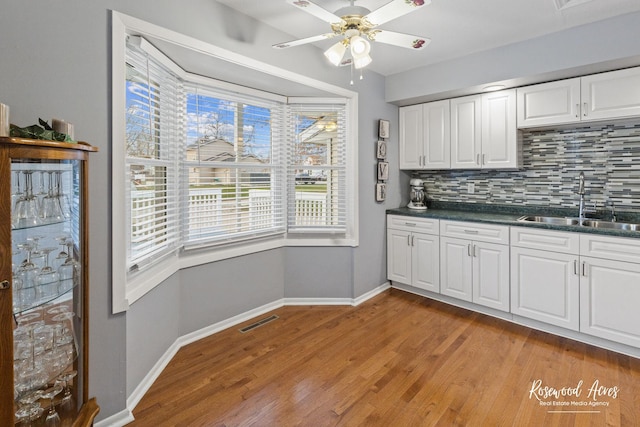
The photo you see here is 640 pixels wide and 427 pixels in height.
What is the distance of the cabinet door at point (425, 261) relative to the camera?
3556 mm

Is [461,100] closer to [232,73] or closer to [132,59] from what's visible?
[232,73]

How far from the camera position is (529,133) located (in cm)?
341

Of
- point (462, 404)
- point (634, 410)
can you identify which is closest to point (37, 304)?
point (462, 404)

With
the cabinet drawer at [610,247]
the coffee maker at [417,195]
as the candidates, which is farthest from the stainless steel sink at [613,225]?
→ the coffee maker at [417,195]

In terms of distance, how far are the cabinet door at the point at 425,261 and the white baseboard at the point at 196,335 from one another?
45 centimetres

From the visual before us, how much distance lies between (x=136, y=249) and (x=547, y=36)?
359 cm

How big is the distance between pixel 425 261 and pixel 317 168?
61.6 inches

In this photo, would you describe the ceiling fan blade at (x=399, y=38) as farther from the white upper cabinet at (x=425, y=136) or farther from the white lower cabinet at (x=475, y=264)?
the white lower cabinet at (x=475, y=264)

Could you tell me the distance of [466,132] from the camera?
3.53 meters

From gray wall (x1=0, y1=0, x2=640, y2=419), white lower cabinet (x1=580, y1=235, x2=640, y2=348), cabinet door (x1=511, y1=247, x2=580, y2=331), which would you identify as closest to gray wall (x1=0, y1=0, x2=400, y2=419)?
gray wall (x1=0, y1=0, x2=640, y2=419)

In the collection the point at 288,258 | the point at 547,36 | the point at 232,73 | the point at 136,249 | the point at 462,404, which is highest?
the point at 547,36

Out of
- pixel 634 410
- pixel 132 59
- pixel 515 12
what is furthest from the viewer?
pixel 515 12

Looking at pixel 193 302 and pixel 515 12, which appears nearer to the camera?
pixel 515 12

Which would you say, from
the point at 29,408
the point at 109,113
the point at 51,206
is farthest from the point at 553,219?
the point at 29,408
